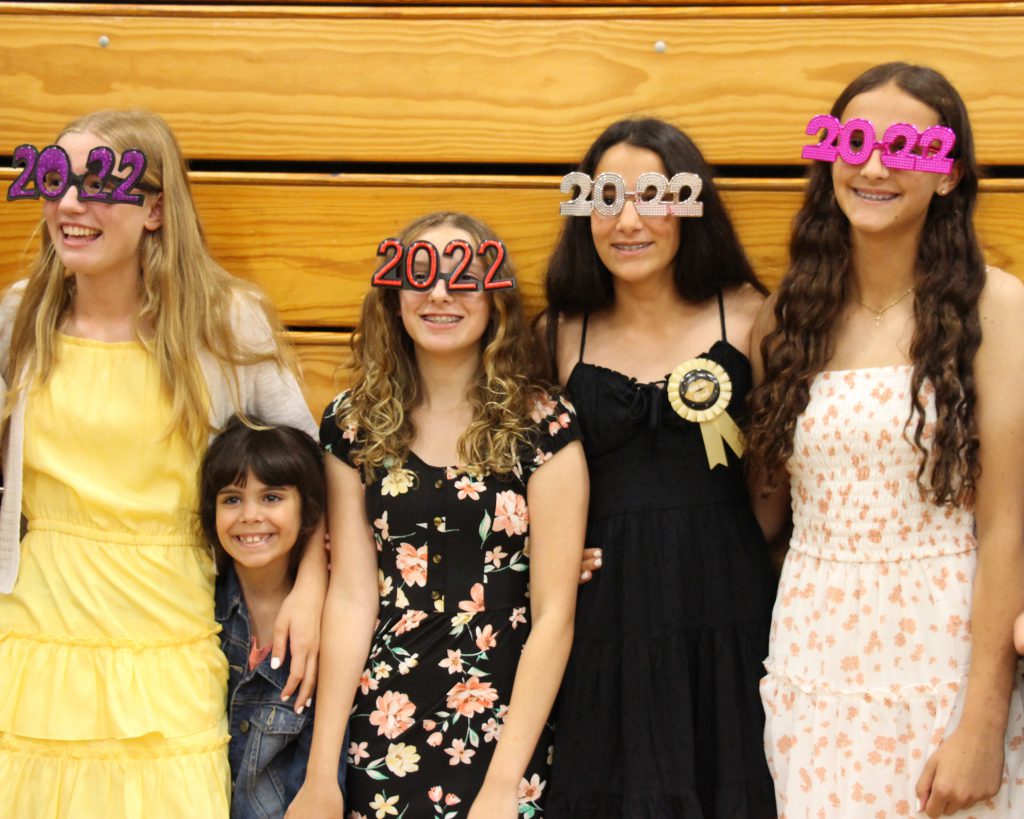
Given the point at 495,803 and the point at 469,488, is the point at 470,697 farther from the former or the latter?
the point at 469,488

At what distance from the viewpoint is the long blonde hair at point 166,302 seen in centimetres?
255

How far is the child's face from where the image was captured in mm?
2525

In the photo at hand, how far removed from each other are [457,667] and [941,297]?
117 cm

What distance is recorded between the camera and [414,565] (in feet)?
8.28

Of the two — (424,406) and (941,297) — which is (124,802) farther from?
(941,297)

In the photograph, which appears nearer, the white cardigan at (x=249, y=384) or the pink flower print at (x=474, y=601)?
the pink flower print at (x=474, y=601)

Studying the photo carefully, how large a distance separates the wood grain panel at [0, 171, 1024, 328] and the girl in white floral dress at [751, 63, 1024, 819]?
579 mm

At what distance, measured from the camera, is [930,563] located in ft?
7.51

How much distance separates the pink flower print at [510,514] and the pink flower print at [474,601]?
125mm

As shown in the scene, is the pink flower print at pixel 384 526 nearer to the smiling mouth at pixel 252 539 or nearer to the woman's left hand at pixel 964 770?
the smiling mouth at pixel 252 539

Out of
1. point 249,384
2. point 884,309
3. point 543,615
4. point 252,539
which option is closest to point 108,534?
point 252,539

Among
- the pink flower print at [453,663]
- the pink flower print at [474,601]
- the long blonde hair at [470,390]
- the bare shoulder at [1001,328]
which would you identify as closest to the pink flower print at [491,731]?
the pink flower print at [453,663]

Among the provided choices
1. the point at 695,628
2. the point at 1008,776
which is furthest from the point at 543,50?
the point at 1008,776

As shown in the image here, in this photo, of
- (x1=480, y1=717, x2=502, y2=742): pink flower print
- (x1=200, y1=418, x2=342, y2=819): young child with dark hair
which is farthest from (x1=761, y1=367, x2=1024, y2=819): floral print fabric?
(x1=200, y1=418, x2=342, y2=819): young child with dark hair
